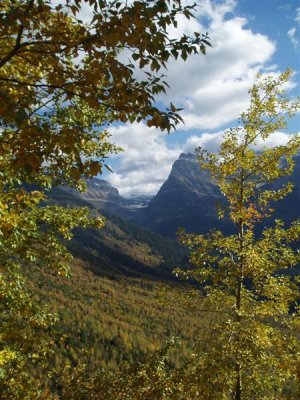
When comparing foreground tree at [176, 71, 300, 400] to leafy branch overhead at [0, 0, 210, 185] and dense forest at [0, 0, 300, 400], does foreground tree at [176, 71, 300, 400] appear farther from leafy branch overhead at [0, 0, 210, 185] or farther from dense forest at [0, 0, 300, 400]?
leafy branch overhead at [0, 0, 210, 185]

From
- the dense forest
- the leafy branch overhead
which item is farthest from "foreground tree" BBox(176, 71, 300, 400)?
the leafy branch overhead

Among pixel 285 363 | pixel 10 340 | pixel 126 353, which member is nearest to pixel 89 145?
pixel 10 340

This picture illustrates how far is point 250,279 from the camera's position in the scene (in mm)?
13352

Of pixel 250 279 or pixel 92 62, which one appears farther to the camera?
pixel 250 279

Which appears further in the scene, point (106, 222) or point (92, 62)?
→ point (106, 222)

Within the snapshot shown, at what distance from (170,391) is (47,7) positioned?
32.3ft

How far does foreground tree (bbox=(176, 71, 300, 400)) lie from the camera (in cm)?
1145

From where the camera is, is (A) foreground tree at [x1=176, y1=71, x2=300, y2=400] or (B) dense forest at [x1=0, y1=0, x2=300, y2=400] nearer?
(B) dense forest at [x1=0, y1=0, x2=300, y2=400]

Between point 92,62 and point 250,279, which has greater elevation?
point 92,62

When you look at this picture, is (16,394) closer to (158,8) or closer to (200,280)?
(200,280)

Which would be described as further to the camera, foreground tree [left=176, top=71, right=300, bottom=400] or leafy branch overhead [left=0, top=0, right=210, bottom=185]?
foreground tree [left=176, top=71, right=300, bottom=400]

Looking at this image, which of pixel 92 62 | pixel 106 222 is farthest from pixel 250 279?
pixel 92 62

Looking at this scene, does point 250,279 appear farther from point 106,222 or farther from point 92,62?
point 92,62

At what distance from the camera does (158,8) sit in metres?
4.09
